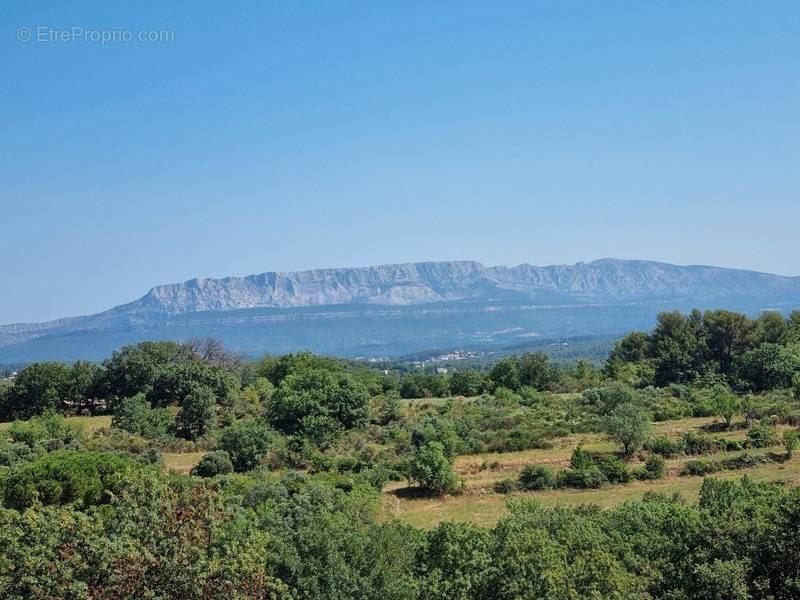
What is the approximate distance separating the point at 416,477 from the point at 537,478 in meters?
5.43

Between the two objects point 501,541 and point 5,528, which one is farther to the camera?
point 501,541

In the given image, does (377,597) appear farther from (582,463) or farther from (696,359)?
(696,359)

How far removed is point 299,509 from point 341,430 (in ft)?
68.8

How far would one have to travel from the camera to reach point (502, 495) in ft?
104

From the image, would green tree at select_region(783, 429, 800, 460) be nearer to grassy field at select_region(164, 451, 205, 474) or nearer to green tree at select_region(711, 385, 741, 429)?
green tree at select_region(711, 385, 741, 429)

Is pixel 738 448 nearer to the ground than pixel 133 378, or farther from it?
nearer to the ground

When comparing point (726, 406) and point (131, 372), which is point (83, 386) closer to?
point (131, 372)

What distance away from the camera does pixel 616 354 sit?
7125 centimetres

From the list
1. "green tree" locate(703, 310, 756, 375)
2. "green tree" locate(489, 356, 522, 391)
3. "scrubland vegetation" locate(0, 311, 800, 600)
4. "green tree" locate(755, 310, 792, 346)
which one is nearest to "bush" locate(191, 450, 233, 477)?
"scrubland vegetation" locate(0, 311, 800, 600)

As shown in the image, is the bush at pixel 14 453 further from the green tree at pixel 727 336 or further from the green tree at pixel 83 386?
the green tree at pixel 727 336

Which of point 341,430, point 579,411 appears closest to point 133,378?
point 341,430

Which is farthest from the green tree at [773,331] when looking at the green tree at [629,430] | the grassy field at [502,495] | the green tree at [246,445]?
the green tree at [246,445]

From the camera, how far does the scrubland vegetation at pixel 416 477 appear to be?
544 inches

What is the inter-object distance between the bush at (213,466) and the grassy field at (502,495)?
312 inches
